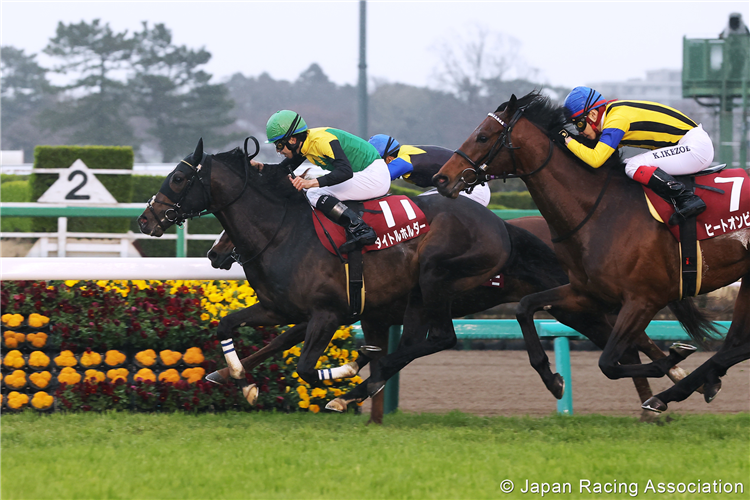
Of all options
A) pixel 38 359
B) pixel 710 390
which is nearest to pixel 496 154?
pixel 710 390

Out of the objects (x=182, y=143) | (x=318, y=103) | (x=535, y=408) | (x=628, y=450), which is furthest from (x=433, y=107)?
(x=628, y=450)

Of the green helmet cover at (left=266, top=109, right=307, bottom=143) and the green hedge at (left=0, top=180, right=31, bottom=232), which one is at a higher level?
the green helmet cover at (left=266, top=109, right=307, bottom=143)

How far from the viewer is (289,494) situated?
290 cm

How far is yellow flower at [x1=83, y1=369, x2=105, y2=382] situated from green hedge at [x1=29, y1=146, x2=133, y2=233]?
7228 millimetres

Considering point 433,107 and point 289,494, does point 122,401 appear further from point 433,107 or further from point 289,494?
point 433,107

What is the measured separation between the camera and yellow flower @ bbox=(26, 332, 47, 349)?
4.55 metres

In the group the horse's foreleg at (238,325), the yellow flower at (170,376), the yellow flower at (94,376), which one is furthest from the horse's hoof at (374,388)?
the yellow flower at (94,376)

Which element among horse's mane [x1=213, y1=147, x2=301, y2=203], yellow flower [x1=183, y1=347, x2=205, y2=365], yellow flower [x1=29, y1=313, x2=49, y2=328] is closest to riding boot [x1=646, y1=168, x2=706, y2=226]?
horse's mane [x1=213, y1=147, x2=301, y2=203]

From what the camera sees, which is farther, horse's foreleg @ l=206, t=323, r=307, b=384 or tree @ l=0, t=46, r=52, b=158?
tree @ l=0, t=46, r=52, b=158

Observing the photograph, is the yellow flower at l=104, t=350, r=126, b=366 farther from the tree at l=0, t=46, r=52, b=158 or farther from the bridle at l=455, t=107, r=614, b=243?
the tree at l=0, t=46, r=52, b=158

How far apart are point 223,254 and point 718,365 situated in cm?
258

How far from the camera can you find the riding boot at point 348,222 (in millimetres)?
4246

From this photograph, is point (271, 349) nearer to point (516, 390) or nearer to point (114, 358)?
point (114, 358)

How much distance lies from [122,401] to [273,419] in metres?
0.83
